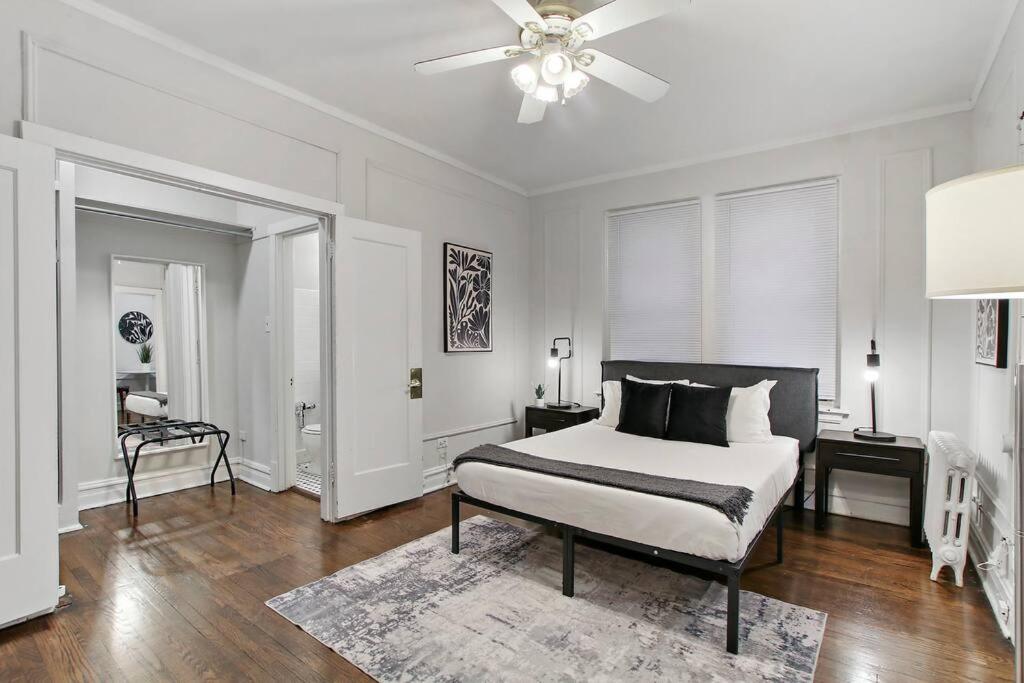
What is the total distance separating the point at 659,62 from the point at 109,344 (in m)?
4.56

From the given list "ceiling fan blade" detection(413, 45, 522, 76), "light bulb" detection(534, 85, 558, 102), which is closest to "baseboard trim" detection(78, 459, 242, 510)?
"ceiling fan blade" detection(413, 45, 522, 76)

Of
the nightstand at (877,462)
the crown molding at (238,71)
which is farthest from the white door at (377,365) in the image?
the nightstand at (877,462)

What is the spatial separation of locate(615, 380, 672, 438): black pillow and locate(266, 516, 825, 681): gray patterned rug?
1.02 meters

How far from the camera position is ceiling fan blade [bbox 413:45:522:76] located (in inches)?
92.8

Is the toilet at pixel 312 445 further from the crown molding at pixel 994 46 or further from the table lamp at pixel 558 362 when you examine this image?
the crown molding at pixel 994 46

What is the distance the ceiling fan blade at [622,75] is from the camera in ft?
7.86

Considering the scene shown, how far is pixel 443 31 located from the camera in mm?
2678

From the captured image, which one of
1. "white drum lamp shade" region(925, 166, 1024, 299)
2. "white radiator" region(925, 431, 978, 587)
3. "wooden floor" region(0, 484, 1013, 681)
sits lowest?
"wooden floor" region(0, 484, 1013, 681)

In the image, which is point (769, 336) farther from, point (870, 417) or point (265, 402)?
point (265, 402)

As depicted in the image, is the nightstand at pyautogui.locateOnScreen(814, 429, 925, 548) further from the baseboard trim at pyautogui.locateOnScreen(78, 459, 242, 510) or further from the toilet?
the baseboard trim at pyautogui.locateOnScreen(78, 459, 242, 510)

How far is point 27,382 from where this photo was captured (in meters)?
2.28

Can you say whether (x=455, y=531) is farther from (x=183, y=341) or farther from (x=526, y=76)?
(x=183, y=341)

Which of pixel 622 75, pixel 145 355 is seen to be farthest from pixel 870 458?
pixel 145 355

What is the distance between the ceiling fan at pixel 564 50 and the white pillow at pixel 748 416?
218cm
